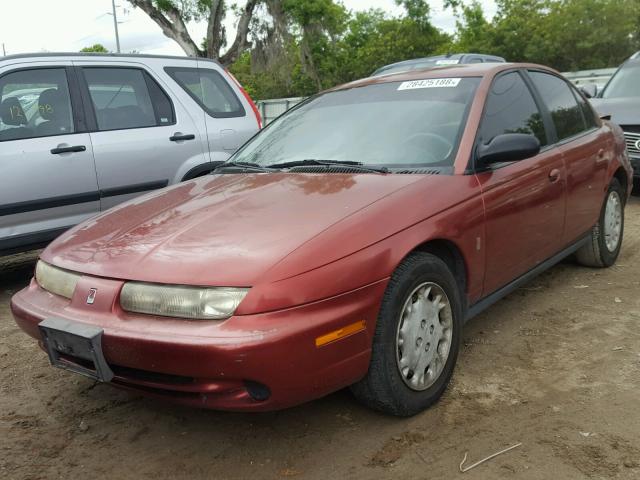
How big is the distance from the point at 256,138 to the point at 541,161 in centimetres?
172

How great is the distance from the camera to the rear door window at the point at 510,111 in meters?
3.37

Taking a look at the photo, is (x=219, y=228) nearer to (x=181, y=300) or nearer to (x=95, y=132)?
(x=181, y=300)

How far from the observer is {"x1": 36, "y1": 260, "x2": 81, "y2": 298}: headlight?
2.59m

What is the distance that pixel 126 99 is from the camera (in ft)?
18.1

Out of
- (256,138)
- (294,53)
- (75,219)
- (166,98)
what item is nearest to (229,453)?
(256,138)

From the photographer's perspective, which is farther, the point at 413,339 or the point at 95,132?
the point at 95,132

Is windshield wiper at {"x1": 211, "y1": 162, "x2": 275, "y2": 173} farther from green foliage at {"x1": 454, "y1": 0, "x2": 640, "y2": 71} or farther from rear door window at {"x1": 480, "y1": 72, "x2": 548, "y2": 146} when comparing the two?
green foliage at {"x1": 454, "y1": 0, "x2": 640, "y2": 71}

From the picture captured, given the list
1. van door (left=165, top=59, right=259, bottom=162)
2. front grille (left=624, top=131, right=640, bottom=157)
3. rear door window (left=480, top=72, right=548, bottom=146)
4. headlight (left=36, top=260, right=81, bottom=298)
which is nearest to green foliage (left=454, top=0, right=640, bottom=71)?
front grille (left=624, top=131, right=640, bottom=157)

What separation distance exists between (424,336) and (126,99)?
153 inches

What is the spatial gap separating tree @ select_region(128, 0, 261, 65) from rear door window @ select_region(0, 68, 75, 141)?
15.0 metres

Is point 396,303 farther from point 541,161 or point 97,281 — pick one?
point 541,161

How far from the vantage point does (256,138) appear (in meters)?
4.00

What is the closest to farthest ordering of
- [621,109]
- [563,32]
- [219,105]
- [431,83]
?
[431,83]
[219,105]
[621,109]
[563,32]

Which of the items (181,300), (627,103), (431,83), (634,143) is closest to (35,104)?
(431,83)
